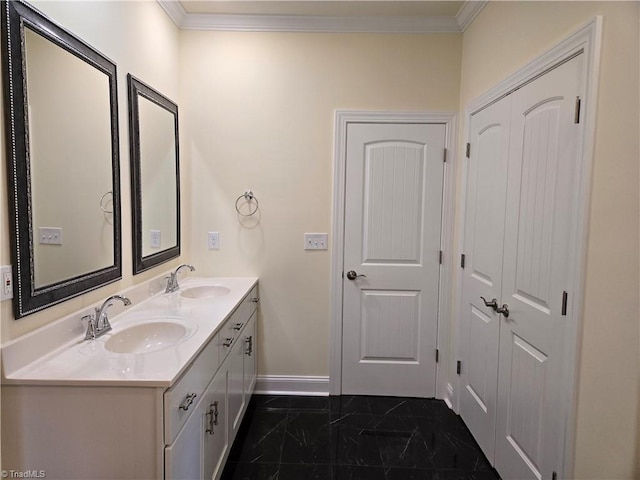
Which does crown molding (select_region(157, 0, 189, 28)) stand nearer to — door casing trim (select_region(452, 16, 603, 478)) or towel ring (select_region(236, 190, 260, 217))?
towel ring (select_region(236, 190, 260, 217))

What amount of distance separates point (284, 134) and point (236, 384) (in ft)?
5.64

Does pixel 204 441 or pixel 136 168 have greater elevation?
pixel 136 168

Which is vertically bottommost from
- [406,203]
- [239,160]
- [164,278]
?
[164,278]

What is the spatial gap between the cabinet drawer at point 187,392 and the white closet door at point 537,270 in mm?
1443

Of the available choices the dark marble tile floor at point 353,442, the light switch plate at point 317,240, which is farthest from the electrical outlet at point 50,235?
the light switch plate at point 317,240

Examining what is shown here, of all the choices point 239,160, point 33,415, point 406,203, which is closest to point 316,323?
point 406,203

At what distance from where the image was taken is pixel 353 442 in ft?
7.14

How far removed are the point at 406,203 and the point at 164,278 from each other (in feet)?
5.72

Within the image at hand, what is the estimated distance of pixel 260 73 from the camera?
8.40 feet

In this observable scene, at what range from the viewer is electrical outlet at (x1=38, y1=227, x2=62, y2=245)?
1308 mm

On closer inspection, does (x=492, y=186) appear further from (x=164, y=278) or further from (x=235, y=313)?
(x=164, y=278)

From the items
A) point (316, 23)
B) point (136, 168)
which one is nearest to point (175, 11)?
point (316, 23)

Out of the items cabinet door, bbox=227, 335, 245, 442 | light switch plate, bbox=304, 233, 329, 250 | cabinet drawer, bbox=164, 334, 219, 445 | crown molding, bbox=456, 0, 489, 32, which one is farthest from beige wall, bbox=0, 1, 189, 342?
crown molding, bbox=456, 0, 489, 32

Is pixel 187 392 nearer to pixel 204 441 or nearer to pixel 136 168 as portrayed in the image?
pixel 204 441
